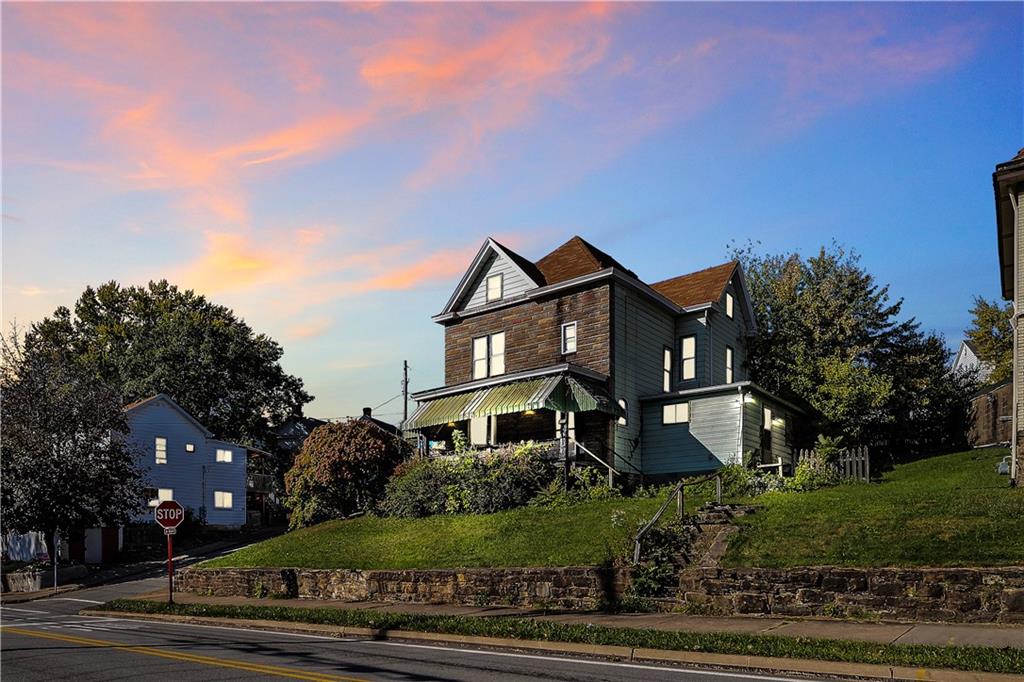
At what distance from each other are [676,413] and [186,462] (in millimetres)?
34577

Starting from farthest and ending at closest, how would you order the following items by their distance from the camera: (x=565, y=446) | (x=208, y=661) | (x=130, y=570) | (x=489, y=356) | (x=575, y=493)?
(x=130, y=570)
(x=489, y=356)
(x=565, y=446)
(x=575, y=493)
(x=208, y=661)

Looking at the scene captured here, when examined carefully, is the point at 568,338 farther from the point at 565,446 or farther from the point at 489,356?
the point at 565,446

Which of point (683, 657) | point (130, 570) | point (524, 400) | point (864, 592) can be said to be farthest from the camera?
point (130, 570)

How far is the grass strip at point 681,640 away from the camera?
36.9 feet

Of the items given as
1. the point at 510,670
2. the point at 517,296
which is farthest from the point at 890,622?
the point at 517,296

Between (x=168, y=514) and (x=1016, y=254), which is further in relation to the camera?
(x=168, y=514)

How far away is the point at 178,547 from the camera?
155 feet

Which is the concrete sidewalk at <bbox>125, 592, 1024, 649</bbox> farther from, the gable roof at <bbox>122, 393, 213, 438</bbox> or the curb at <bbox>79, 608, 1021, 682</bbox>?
the gable roof at <bbox>122, 393, 213, 438</bbox>

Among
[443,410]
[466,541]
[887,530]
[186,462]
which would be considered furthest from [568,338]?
[186,462]

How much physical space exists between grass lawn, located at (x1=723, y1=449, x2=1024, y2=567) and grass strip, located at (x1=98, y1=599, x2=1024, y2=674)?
355 cm

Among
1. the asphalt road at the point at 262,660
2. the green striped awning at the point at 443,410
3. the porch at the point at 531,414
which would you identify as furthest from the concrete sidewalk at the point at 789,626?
the green striped awning at the point at 443,410

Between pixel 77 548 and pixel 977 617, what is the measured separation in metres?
41.1

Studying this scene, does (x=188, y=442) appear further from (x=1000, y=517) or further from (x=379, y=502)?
(x=1000, y=517)

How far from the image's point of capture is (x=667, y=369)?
126 feet
